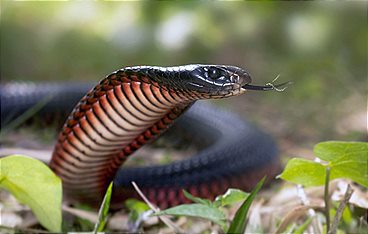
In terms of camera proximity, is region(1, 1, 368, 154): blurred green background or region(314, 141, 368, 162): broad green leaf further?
region(1, 1, 368, 154): blurred green background

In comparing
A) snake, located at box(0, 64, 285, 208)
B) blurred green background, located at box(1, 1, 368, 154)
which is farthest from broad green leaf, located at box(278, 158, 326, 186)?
blurred green background, located at box(1, 1, 368, 154)

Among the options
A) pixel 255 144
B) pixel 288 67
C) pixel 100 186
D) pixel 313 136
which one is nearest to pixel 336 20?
pixel 288 67

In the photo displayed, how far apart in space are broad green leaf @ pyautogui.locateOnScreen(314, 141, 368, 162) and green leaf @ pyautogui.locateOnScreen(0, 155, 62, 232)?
0.89 meters

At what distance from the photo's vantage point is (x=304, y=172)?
2.18 metres

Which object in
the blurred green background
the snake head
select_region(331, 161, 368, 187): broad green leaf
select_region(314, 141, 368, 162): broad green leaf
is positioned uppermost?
the snake head

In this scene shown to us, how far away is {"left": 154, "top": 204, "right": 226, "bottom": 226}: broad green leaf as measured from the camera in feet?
6.40

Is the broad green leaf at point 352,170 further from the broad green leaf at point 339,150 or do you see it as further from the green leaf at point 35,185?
the green leaf at point 35,185

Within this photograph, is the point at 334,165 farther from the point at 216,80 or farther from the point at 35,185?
the point at 35,185

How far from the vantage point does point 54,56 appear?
7824 mm

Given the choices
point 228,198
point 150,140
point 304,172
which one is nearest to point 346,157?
point 304,172

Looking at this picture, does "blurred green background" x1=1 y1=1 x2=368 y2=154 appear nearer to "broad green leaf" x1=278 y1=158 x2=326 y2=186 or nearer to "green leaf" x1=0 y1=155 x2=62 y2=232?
"broad green leaf" x1=278 y1=158 x2=326 y2=186

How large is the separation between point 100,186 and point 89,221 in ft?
0.54

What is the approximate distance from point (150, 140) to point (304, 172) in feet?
2.23

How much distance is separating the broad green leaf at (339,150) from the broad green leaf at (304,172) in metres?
0.06
